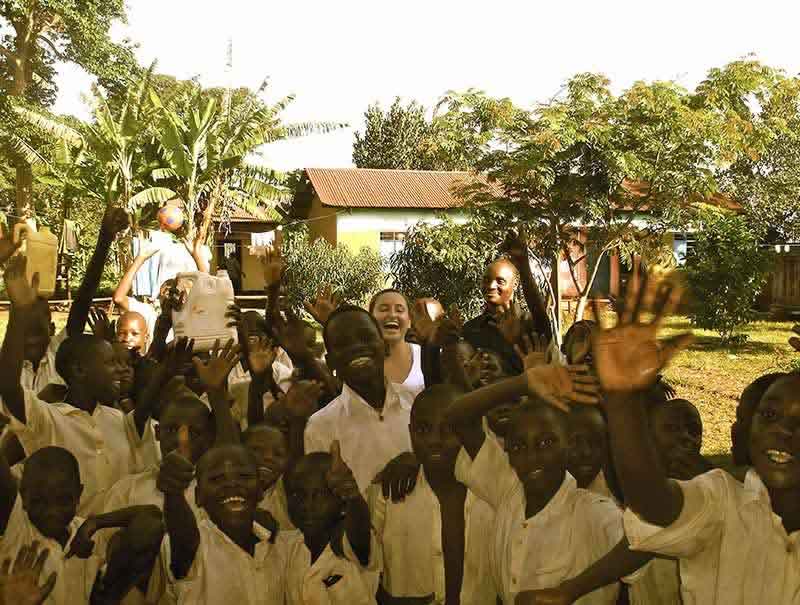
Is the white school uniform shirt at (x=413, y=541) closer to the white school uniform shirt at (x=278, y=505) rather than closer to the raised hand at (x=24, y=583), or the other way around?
the white school uniform shirt at (x=278, y=505)

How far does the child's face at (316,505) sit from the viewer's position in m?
2.24

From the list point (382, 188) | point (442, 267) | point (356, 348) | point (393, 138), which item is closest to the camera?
point (356, 348)

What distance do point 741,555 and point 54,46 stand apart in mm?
24720

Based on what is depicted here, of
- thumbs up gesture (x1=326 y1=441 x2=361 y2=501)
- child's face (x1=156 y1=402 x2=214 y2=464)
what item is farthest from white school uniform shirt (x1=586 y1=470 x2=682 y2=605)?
child's face (x1=156 y1=402 x2=214 y2=464)

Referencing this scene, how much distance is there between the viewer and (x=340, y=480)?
211 cm

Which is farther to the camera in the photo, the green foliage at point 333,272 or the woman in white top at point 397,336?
the green foliage at point 333,272

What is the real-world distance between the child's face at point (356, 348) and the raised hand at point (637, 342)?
1.40 metres

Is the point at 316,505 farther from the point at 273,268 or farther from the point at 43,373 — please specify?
the point at 43,373

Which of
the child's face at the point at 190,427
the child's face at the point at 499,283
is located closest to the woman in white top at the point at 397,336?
the child's face at the point at 499,283

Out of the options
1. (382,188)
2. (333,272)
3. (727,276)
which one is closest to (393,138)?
(382,188)

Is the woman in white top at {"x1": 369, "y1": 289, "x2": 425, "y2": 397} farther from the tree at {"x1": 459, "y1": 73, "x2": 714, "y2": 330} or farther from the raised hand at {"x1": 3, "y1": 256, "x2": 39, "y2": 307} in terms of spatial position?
the tree at {"x1": 459, "y1": 73, "x2": 714, "y2": 330}

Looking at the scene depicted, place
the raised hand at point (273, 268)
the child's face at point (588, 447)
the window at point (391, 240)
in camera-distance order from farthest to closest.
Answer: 1. the window at point (391, 240)
2. the raised hand at point (273, 268)
3. the child's face at point (588, 447)

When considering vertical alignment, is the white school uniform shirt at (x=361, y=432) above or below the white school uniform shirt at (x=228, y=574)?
above

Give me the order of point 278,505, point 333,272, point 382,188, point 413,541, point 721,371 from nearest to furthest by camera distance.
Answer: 1. point 413,541
2. point 278,505
3. point 721,371
4. point 333,272
5. point 382,188
